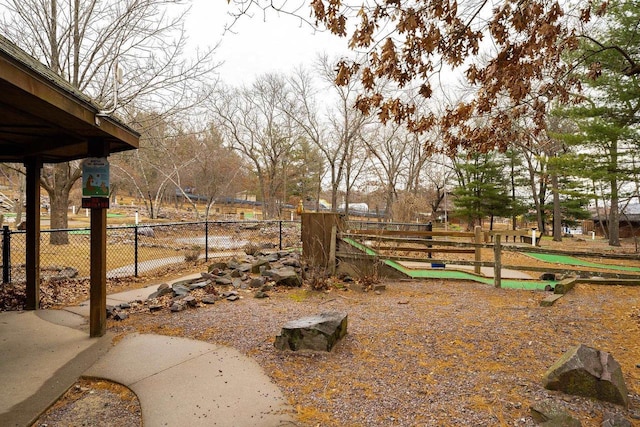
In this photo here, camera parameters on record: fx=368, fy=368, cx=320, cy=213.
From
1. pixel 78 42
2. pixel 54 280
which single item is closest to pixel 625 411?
pixel 54 280

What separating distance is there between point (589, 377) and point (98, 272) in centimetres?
494

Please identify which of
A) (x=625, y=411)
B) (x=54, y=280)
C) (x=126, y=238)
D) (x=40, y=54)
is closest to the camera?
(x=625, y=411)

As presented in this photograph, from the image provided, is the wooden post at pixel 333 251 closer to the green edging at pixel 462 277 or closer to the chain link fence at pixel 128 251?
the green edging at pixel 462 277

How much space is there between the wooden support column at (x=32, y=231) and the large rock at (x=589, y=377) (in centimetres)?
667

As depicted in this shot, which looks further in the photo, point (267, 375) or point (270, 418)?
point (267, 375)

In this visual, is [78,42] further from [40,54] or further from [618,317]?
[618,317]

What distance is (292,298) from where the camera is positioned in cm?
621

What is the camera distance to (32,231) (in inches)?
217

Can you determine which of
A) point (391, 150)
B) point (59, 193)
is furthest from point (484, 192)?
point (59, 193)

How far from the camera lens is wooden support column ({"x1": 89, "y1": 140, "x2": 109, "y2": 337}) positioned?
4320 mm

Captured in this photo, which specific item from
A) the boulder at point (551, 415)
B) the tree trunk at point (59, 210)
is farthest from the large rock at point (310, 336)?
the tree trunk at point (59, 210)

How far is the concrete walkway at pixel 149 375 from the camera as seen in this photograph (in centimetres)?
276

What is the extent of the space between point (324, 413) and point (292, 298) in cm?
346

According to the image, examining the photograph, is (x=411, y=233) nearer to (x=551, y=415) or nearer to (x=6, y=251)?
(x=551, y=415)
